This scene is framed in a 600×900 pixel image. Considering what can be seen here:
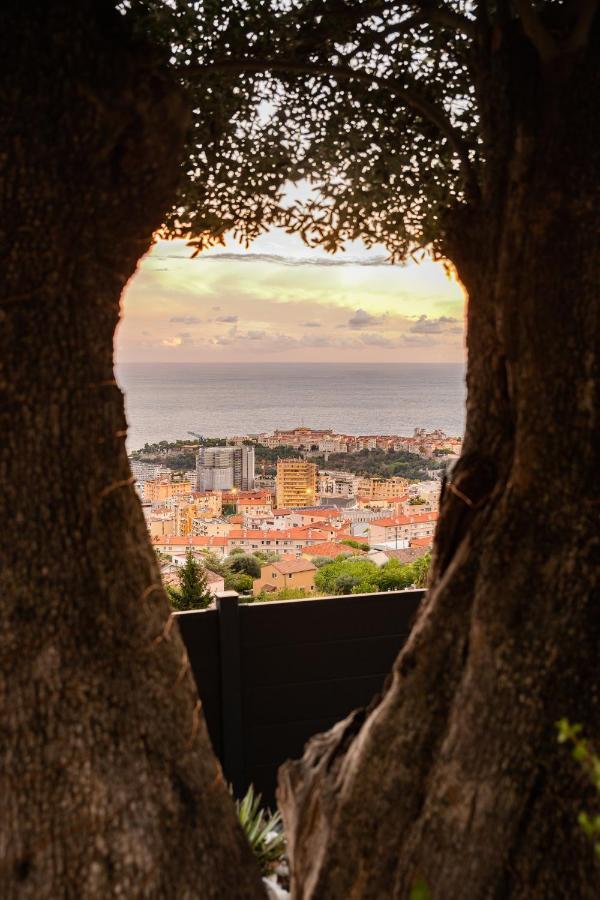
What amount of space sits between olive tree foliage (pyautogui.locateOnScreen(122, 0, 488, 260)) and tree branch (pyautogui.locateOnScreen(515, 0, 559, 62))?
1.11m

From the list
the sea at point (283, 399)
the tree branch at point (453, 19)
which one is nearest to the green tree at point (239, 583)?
the sea at point (283, 399)

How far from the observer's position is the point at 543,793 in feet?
6.72

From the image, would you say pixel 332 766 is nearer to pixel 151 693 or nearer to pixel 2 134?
pixel 151 693

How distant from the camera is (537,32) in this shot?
7.18ft

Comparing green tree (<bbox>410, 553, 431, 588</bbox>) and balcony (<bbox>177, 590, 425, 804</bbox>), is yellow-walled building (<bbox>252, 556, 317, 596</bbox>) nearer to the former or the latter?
green tree (<bbox>410, 553, 431, 588</bbox>)

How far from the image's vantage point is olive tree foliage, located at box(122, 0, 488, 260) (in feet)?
10.7

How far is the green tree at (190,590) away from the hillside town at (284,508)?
0.26ft

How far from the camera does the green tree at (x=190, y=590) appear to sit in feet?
15.8

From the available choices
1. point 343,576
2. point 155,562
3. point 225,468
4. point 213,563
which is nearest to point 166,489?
point 225,468

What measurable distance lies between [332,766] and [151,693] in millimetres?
689

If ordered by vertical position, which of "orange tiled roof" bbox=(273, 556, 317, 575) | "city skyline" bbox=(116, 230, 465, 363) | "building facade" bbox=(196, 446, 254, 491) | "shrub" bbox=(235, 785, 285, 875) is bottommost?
"shrub" bbox=(235, 785, 285, 875)

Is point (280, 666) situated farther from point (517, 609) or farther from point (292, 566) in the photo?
point (517, 609)

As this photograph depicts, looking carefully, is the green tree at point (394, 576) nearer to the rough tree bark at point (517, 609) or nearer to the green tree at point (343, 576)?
the green tree at point (343, 576)

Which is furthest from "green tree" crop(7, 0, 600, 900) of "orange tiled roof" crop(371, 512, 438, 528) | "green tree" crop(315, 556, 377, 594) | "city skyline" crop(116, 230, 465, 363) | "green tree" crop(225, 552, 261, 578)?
"city skyline" crop(116, 230, 465, 363)
